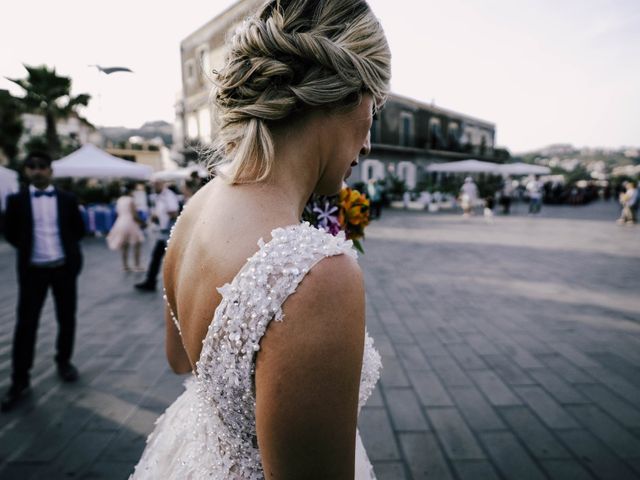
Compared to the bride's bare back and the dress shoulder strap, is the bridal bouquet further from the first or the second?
the dress shoulder strap

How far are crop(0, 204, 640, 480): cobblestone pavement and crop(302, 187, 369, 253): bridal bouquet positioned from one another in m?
1.54

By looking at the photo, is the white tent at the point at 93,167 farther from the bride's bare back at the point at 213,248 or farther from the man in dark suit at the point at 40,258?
the bride's bare back at the point at 213,248

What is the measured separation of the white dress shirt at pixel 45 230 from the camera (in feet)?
11.0

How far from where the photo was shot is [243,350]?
775mm

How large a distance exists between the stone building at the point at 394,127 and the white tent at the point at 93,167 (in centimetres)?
824

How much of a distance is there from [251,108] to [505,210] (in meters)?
20.8

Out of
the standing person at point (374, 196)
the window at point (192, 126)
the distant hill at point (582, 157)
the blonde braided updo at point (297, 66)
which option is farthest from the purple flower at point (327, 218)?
the distant hill at point (582, 157)

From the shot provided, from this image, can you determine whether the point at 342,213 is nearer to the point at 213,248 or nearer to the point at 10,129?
the point at 213,248

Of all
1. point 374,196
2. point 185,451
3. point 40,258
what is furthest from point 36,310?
point 374,196

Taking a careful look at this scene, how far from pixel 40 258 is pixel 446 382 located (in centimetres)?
382

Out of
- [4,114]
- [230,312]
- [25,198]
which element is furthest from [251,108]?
[4,114]

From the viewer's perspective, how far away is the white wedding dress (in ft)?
2.42

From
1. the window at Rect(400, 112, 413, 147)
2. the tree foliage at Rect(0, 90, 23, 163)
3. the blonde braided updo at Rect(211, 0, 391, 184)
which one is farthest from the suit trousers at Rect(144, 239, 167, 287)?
the window at Rect(400, 112, 413, 147)

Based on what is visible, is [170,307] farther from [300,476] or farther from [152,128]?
[152,128]
